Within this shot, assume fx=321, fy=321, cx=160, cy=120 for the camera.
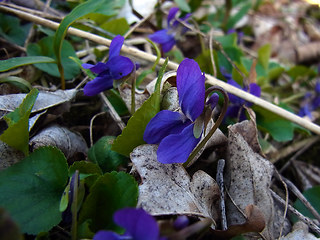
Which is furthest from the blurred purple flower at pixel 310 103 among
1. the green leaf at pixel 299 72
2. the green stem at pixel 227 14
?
the green stem at pixel 227 14

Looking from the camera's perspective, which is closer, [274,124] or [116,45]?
[116,45]

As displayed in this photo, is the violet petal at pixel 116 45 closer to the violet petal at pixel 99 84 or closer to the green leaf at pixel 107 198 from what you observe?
the violet petal at pixel 99 84

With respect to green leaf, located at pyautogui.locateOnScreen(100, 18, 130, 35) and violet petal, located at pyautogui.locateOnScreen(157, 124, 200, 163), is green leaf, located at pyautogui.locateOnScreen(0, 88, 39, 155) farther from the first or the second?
green leaf, located at pyautogui.locateOnScreen(100, 18, 130, 35)

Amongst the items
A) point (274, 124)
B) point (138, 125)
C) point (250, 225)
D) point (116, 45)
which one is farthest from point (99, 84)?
point (274, 124)

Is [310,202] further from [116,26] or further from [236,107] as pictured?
[116,26]

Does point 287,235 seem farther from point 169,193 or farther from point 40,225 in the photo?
point 40,225

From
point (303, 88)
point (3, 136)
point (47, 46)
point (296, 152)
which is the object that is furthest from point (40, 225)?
point (303, 88)
